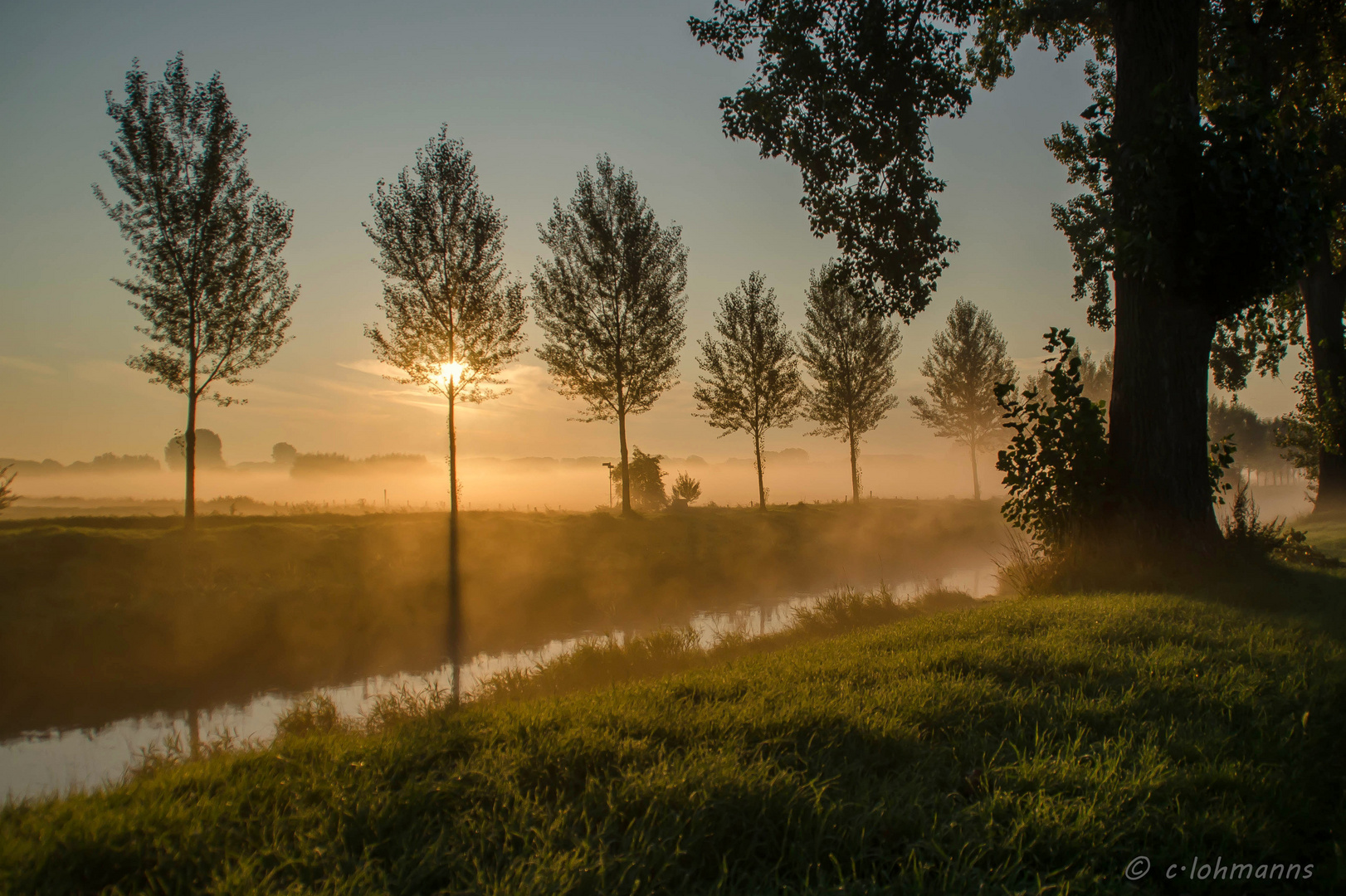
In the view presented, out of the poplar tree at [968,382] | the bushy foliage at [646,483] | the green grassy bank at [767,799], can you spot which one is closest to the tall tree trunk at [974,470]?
the poplar tree at [968,382]

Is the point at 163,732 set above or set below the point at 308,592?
below

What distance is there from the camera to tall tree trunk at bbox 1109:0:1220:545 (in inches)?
322

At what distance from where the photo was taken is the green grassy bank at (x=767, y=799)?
2457mm

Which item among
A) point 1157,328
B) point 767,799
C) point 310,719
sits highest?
point 1157,328

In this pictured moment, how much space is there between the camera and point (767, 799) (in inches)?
112

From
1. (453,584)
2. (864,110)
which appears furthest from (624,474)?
(864,110)

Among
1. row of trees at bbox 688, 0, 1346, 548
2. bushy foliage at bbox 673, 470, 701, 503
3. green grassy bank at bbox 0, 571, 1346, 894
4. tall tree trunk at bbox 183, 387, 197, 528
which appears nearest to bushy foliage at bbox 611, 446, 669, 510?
bushy foliage at bbox 673, 470, 701, 503

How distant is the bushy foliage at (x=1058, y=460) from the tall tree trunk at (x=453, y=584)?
8.11 metres

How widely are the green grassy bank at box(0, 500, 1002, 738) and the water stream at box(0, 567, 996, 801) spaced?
52cm

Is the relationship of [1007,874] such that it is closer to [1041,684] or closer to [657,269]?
[1041,684]

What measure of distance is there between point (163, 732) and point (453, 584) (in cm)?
663

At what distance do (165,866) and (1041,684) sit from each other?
16.0 ft

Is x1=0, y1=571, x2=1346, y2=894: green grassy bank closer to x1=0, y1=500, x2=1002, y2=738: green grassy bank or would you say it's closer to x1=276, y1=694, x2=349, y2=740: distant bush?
x1=276, y1=694, x2=349, y2=740: distant bush

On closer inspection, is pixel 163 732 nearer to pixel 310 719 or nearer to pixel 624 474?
pixel 310 719
